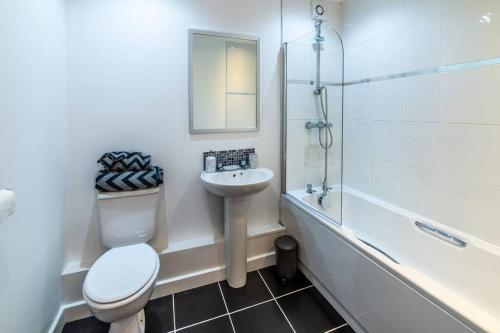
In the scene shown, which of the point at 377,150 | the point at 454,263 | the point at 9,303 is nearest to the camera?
the point at 9,303

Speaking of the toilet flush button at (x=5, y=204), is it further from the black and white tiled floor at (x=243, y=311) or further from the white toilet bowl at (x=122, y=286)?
the black and white tiled floor at (x=243, y=311)

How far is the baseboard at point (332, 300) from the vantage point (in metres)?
1.55

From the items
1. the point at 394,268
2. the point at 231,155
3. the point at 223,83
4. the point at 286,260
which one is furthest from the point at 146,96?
the point at 394,268

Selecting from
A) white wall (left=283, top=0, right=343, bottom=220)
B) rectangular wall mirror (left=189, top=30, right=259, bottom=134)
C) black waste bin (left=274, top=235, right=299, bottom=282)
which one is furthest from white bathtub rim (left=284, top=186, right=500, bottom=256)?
rectangular wall mirror (left=189, top=30, right=259, bottom=134)

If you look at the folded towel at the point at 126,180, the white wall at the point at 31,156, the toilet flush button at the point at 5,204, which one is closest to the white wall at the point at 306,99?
the folded towel at the point at 126,180

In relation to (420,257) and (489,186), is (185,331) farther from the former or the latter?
(489,186)

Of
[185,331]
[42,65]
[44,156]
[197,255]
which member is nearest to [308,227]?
[197,255]

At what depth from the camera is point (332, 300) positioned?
177 cm

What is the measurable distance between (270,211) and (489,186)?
1.54 m

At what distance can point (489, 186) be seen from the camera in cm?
143

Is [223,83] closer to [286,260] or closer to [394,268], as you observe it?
[286,260]

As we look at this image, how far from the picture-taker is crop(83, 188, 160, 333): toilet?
3.95 ft

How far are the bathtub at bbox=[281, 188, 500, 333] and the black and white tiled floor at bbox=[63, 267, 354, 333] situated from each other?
14cm

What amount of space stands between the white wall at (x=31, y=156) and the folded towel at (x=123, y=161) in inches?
10.5
